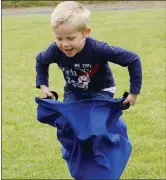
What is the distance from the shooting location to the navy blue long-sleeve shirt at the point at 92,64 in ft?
13.5

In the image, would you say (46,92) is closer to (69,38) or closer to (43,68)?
(43,68)

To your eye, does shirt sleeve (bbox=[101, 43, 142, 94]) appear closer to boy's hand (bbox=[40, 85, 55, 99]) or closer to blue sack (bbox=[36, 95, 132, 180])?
blue sack (bbox=[36, 95, 132, 180])

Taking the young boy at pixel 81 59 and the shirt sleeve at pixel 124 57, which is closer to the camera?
the young boy at pixel 81 59

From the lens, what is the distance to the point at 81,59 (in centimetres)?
422

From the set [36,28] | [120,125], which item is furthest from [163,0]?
[120,125]

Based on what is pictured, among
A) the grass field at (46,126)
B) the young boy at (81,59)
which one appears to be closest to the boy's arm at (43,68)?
the young boy at (81,59)

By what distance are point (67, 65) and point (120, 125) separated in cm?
66

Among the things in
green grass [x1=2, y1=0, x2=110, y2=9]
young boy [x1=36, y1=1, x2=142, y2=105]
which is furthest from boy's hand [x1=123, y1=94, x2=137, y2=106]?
green grass [x1=2, y1=0, x2=110, y2=9]

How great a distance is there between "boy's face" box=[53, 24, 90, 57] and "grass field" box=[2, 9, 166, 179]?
192 centimetres

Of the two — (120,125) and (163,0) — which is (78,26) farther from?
(163,0)

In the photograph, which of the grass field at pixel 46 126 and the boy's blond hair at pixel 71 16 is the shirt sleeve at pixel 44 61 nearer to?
the boy's blond hair at pixel 71 16

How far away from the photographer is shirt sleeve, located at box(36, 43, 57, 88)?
14.2 ft

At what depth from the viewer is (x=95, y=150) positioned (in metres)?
4.13

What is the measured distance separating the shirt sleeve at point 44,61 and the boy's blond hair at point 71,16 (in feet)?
1.23
